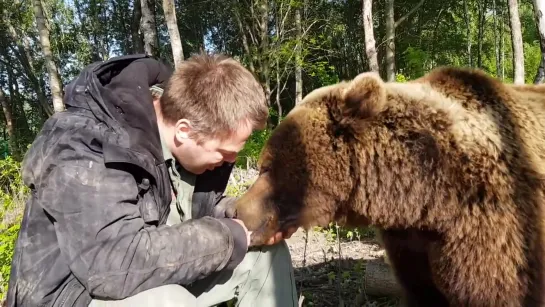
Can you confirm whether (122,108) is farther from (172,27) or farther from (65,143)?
Answer: (172,27)

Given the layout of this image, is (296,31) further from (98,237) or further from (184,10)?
(98,237)

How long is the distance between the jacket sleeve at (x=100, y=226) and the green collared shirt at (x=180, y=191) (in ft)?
1.62

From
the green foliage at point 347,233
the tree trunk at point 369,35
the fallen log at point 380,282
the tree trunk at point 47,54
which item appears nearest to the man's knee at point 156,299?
the fallen log at point 380,282

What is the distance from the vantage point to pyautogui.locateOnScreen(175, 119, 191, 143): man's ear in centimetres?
200

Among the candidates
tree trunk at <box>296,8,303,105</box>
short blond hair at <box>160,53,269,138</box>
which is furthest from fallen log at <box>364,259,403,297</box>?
tree trunk at <box>296,8,303,105</box>

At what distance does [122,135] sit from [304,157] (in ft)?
2.90

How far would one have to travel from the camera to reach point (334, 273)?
370 centimetres

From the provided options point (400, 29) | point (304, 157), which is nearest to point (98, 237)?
point (304, 157)

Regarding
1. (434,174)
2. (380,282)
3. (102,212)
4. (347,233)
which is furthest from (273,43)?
(102,212)

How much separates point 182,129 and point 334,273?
224 cm

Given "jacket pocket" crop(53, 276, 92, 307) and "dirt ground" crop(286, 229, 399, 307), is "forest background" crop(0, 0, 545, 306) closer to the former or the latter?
"dirt ground" crop(286, 229, 399, 307)

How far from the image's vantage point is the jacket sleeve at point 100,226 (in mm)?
1659

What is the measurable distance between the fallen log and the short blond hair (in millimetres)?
1766

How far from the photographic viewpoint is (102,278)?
1.70 meters
